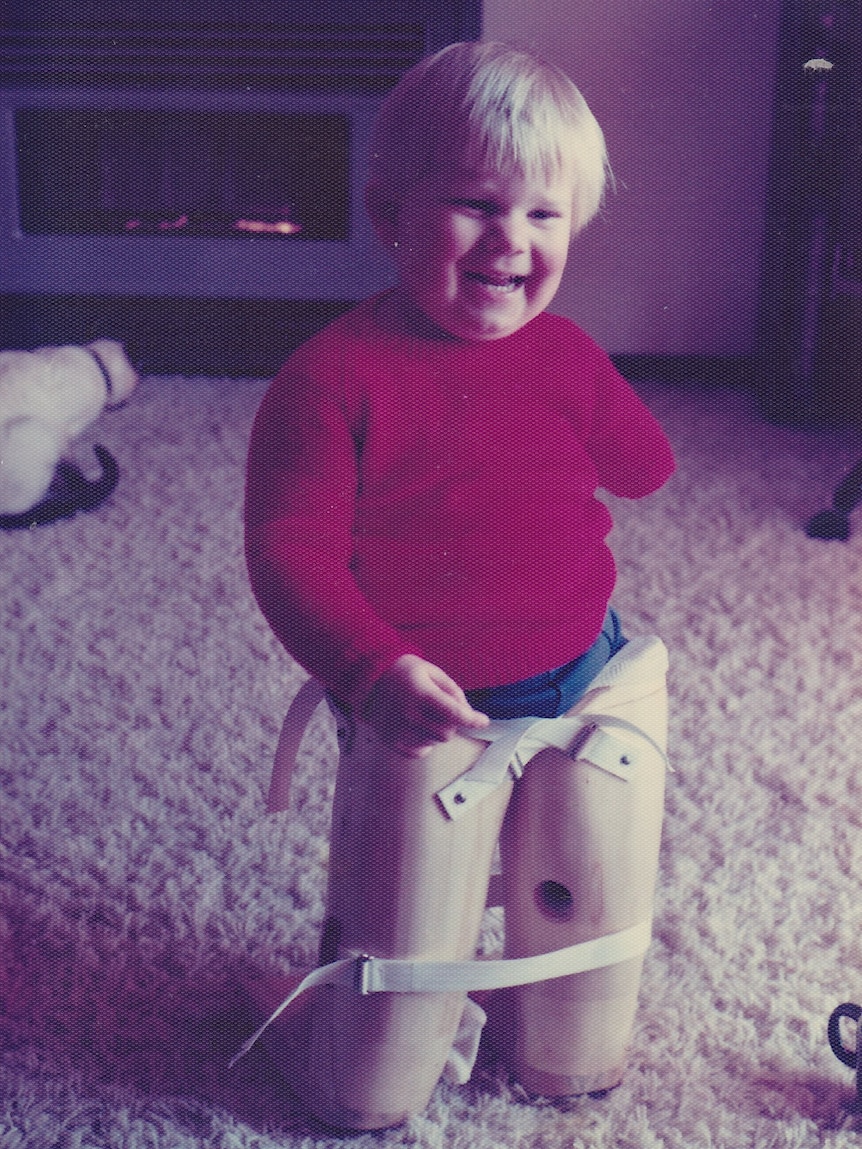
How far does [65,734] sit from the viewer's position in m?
0.97

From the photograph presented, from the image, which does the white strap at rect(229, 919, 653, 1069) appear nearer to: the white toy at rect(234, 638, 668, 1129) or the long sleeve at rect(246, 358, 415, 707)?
the white toy at rect(234, 638, 668, 1129)

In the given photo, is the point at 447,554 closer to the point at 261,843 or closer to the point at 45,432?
the point at 261,843

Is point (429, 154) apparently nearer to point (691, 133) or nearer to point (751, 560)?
point (751, 560)

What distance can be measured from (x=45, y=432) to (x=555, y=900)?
92cm

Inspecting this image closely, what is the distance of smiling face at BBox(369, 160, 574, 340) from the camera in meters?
0.55

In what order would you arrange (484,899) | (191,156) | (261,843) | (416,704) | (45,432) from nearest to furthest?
(416,704) → (484,899) → (261,843) → (45,432) → (191,156)

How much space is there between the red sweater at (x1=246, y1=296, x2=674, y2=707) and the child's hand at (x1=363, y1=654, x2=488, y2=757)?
0.02 meters

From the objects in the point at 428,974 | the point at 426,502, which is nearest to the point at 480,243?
the point at 426,502

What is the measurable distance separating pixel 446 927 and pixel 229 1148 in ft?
0.49

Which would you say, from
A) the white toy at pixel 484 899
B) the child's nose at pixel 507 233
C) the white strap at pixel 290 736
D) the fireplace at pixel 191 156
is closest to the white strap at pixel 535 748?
the white toy at pixel 484 899

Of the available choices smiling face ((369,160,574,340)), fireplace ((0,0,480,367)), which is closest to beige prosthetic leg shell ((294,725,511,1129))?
smiling face ((369,160,574,340))

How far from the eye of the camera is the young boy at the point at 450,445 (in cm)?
54

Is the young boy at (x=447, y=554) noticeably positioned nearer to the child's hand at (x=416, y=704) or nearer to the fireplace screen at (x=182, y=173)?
the child's hand at (x=416, y=704)

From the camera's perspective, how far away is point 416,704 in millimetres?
513
